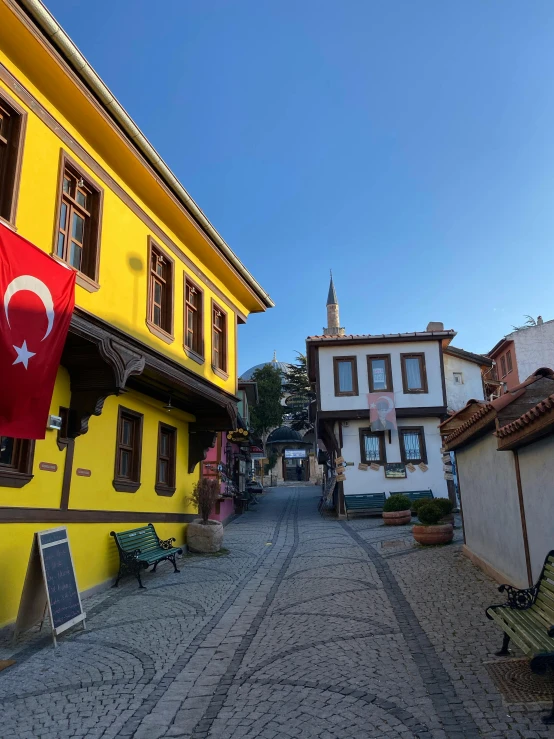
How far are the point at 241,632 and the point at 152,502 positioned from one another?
551 cm

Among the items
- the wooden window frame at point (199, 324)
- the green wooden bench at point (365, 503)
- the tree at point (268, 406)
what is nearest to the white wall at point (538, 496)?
the wooden window frame at point (199, 324)

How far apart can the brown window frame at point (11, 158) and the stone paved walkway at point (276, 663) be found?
4.99 meters

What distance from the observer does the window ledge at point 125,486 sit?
10.0m

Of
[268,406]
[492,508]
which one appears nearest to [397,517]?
[492,508]

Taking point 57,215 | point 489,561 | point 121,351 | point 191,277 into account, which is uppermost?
point 191,277

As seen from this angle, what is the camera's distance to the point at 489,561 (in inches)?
359

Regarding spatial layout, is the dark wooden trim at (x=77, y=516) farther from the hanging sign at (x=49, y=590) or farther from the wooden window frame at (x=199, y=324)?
the wooden window frame at (x=199, y=324)

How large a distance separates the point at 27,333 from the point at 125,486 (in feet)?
15.8

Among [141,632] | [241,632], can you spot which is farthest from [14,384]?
[241,632]

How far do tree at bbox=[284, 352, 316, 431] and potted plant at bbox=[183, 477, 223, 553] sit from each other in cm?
3205

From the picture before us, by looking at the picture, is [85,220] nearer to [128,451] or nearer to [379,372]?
[128,451]

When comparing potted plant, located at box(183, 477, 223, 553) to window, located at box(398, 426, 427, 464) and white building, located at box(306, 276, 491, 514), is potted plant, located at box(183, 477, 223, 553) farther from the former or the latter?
window, located at box(398, 426, 427, 464)

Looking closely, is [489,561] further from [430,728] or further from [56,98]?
[56,98]

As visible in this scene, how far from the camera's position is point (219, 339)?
13695mm
